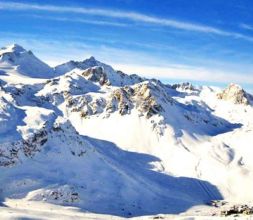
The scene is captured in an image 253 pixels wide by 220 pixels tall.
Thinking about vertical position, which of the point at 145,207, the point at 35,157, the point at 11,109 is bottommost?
the point at 145,207

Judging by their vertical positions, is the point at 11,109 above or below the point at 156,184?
above

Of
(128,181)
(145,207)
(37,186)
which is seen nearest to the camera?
(37,186)

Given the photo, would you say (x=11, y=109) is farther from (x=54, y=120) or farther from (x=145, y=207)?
(x=145, y=207)

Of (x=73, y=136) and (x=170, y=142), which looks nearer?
(x=73, y=136)

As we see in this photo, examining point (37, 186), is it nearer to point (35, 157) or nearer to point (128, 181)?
point (35, 157)

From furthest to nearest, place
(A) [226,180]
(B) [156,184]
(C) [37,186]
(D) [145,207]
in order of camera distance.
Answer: (A) [226,180] → (B) [156,184] → (D) [145,207] → (C) [37,186]

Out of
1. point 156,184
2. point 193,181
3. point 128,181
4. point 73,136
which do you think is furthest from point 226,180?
point 73,136

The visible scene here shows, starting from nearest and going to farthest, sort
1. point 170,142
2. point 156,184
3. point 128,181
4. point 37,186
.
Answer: point 37,186 < point 128,181 < point 156,184 < point 170,142

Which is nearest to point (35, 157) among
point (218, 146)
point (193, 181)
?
point (193, 181)

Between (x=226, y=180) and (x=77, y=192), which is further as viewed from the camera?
(x=226, y=180)
